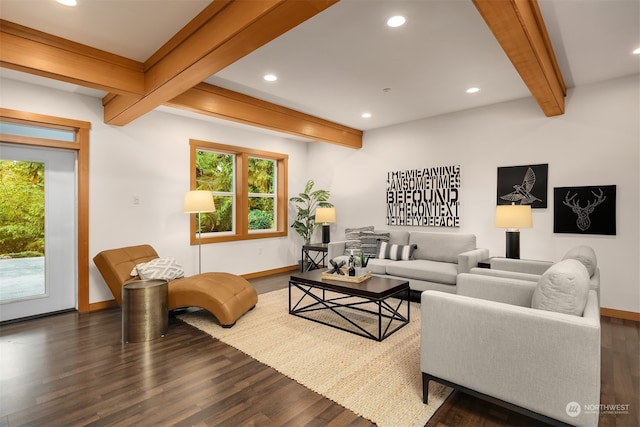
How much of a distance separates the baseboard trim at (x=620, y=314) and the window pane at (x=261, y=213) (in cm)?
513

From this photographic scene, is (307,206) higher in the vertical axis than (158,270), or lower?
higher

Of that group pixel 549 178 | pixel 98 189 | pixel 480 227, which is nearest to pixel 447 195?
pixel 480 227

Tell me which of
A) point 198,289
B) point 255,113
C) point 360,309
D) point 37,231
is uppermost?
point 255,113

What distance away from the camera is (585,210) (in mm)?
3848

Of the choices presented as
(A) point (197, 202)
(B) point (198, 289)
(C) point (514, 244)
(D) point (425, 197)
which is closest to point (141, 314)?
(B) point (198, 289)

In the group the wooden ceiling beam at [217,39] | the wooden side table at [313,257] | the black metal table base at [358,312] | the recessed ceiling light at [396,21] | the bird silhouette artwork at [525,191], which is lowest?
the black metal table base at [358,312]

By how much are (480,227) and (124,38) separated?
466 centimetres

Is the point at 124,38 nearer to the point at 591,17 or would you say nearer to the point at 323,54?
the point at 323,54

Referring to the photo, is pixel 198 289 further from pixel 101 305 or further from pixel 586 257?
pixel 586 257

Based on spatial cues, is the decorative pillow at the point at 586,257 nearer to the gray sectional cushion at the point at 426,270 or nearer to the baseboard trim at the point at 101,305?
the gray sectional cushion at the point at 426,270

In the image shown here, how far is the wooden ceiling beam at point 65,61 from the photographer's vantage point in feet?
8.09

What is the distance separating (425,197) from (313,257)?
2575 millimetres

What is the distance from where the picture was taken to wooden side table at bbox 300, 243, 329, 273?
5.90 meters

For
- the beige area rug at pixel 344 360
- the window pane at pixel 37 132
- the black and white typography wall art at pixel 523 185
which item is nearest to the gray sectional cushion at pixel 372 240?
the beige area rug at pixel 344 360
